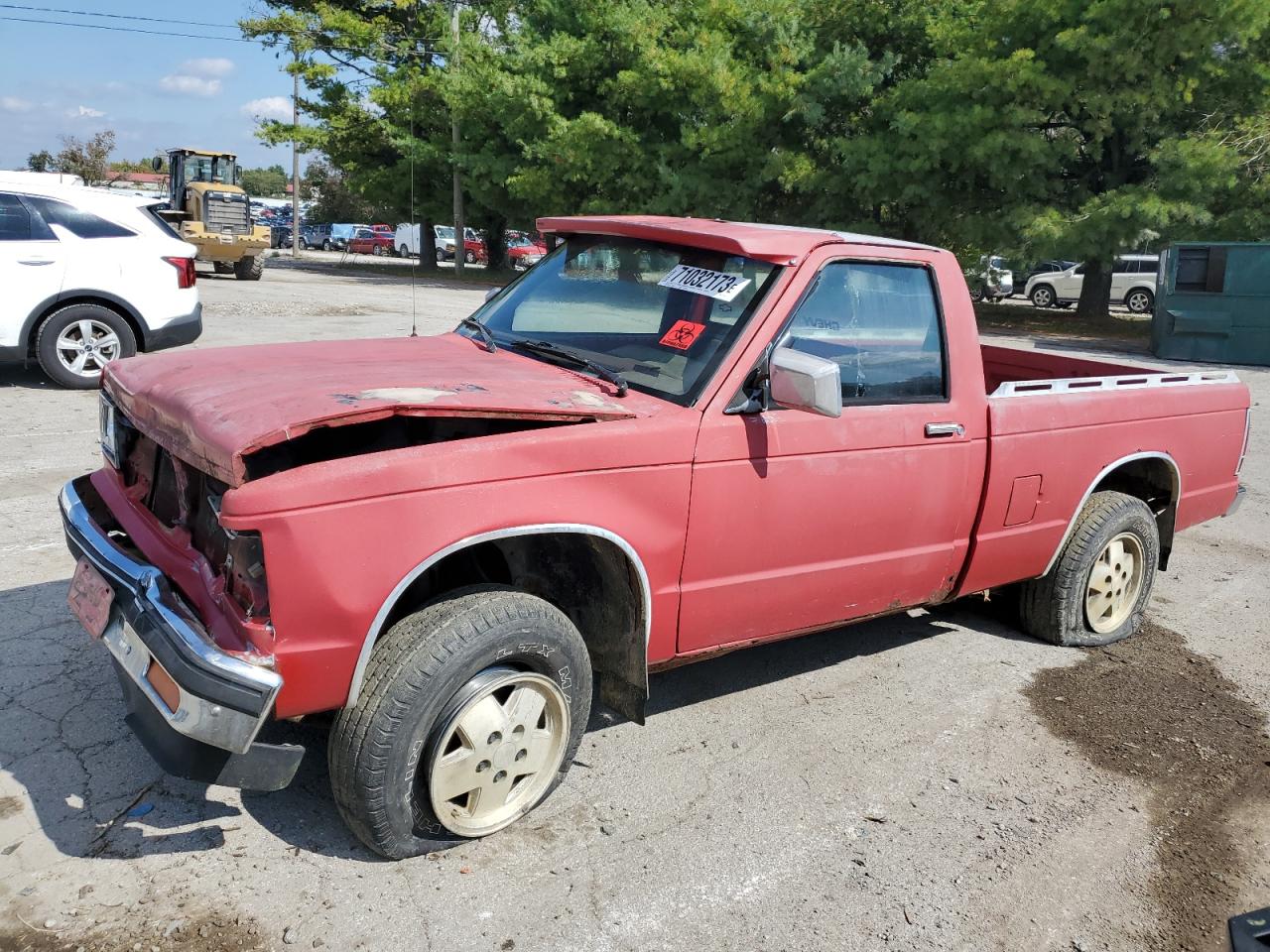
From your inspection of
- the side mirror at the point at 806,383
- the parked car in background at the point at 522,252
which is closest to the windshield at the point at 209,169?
the parked car in background at the point at 522,252

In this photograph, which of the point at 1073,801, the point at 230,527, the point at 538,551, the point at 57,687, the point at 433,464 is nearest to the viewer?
the point at 230,527

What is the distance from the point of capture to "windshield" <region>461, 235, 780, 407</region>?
12.3 feet

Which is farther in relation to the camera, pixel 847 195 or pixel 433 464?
pixel 847 195

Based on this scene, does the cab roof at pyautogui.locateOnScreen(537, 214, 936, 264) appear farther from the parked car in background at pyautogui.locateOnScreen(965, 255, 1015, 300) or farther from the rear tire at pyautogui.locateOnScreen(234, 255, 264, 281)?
the parked car in background at pyautogui.locateOnScreen(965, 255, 1015, 300)

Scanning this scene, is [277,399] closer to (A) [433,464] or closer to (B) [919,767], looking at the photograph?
(A) [433,464]

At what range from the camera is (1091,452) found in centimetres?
479

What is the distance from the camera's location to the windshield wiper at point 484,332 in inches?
165

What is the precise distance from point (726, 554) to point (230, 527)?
163 cm

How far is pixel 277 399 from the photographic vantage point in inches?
117

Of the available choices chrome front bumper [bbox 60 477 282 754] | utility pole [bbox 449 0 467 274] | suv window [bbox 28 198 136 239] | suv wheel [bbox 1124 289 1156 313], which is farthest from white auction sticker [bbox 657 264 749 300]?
suv wheel [bbox 1124 289 1156 313]

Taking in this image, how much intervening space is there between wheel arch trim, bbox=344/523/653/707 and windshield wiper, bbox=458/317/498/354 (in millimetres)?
1199

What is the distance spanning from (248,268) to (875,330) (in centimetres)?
2492

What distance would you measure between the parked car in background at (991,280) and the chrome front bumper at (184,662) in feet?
88.2

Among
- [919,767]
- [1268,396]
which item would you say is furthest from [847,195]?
[919,767]
